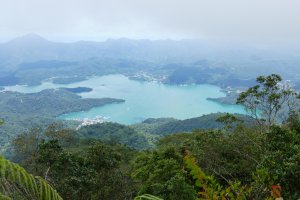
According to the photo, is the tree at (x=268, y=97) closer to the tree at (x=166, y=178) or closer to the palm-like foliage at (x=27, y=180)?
the tree at (x=166, y=178)

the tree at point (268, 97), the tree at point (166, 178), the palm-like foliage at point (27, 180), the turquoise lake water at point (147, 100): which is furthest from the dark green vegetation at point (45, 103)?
the palm-like foliage at point (27, 180)

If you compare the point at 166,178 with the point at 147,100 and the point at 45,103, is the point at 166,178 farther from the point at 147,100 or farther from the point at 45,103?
the point at 147,100

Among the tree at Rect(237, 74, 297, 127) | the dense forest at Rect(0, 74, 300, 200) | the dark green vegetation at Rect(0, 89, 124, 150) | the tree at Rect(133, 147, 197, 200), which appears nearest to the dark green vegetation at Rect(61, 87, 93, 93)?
the dark green vegetation at Rect(0, 89, 124, 150)

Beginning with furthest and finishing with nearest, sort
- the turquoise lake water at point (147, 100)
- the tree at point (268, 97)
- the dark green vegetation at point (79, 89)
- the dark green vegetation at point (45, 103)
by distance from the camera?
the dark green vegetation at point (79, 89), the dark green vegetation at point (45, 103), the turquoise lake water at point (147, 100), the tree at point (268, 97)

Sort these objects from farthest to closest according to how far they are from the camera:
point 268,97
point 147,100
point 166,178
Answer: point 147,100 → point 268,97 → point 166,178

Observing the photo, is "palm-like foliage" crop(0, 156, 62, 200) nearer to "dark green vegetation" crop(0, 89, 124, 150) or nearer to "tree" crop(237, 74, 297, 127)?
"tree" crop(237, 74, 297, 127)

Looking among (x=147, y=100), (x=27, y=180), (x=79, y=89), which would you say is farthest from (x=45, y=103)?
(x=27, y=180)

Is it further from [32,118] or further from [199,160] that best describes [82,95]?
[199,160]

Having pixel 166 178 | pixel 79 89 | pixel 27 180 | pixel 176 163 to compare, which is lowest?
pixel 79 89

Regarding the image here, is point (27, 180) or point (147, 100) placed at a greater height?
point (27, 180)
